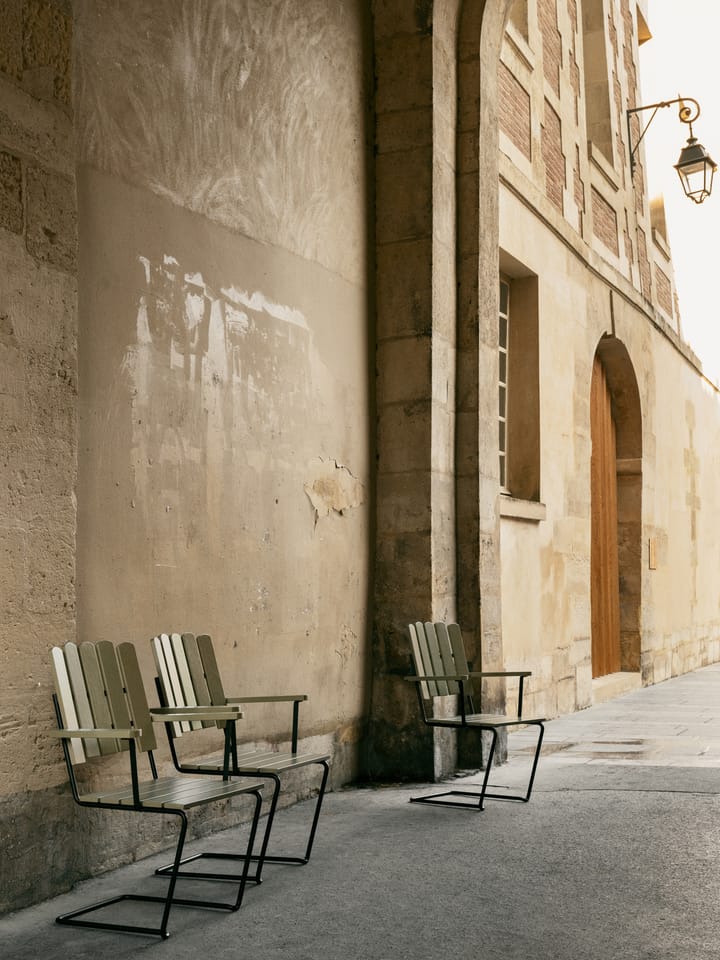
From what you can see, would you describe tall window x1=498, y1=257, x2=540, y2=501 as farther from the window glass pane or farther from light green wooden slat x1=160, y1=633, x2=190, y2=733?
light green wooden slat x1=160, y1=633, x2=190, y2=733

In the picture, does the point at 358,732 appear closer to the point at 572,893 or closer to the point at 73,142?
the point at 572,893

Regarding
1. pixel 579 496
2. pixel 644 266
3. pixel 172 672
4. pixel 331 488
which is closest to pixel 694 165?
pixel 644 266

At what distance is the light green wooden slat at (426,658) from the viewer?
575 centimetres

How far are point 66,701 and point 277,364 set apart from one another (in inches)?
93.5

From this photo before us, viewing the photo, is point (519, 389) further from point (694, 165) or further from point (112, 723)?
point (112, 723)

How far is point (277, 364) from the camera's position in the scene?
18.4ft

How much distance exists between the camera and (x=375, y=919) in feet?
11.7

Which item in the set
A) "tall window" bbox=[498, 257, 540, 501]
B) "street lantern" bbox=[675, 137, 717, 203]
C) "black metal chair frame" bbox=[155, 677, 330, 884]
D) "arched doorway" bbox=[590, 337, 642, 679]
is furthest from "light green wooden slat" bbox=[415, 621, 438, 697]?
"street lantern" bbox=[675, 137, 717, 203]

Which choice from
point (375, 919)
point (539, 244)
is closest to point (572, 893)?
point (375, 919)

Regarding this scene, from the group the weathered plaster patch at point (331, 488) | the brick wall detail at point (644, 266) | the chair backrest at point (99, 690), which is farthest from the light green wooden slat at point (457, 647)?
the brick wall detail at point (644, 266)

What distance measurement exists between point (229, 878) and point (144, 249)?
8.15 feet

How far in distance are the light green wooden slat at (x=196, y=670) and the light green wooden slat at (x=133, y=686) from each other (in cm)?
61

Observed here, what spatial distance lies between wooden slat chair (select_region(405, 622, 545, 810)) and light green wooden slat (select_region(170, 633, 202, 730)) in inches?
55.8

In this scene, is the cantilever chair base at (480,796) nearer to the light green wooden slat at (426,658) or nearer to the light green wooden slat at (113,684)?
the light green wooden slat at (426,658)
